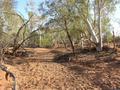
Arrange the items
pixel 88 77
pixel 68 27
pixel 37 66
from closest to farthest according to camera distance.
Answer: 1. pixel 88 77
2. pixel 37 66
3. pixel 68 27

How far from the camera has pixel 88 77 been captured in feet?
56.8

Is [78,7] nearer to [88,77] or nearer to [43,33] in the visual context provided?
[43,33]

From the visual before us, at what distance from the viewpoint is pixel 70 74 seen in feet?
60.1

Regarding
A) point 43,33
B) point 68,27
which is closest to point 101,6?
point 68,27

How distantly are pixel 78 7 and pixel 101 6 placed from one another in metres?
1.92

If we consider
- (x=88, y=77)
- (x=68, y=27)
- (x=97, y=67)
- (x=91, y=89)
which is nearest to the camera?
(x=91, y=89)

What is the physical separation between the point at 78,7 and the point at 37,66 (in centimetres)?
541

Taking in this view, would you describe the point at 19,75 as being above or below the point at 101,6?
below

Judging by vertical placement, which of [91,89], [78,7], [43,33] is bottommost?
[91,89]

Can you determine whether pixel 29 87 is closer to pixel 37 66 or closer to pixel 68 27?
pixel 37 66

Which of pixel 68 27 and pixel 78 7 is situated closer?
pixel 78 7

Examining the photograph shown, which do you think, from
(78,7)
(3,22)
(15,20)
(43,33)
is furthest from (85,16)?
(15,20)

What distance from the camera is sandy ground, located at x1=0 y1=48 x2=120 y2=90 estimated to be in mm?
16031

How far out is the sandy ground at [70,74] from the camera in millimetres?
16031
